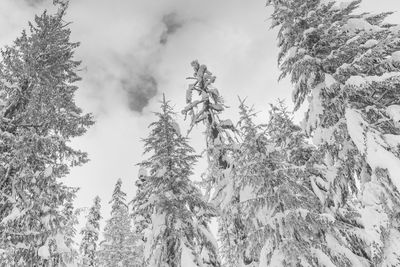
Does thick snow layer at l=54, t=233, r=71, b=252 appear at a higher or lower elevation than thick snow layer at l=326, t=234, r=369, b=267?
higher

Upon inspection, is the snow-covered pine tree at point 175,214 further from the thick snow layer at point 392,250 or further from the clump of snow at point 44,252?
the thick snow layer at point 392,250

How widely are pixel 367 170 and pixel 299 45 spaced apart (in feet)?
16.4

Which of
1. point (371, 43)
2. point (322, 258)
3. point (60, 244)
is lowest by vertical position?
point (322, 258)

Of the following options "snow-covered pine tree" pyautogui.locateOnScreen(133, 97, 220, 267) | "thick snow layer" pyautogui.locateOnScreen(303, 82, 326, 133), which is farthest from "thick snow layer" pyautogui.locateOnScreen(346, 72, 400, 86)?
"snow-covered pine tree" pyautogui.locateOnScreen(133, 97, 220, 267)

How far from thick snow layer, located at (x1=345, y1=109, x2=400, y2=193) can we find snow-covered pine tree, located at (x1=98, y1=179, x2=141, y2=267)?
26329 mm

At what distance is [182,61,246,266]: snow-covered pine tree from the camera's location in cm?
1286

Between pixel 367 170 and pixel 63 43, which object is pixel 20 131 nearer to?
pixel 63 43

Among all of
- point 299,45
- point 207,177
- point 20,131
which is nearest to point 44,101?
point 20,131

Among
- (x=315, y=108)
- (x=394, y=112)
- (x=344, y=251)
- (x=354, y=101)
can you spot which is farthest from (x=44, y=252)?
(x=394, y=112)

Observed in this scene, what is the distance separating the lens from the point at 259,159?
11781 millimetres

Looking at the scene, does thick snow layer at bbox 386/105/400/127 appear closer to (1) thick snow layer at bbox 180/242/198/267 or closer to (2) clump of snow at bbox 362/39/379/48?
(2) clump of snow at bbox 362/39/379/48

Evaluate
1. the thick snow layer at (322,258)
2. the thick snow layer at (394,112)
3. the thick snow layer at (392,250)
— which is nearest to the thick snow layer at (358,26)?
the thick snow layer at (394,112)

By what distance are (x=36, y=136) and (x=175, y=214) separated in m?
6.47

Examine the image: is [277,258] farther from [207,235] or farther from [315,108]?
[315,108]
